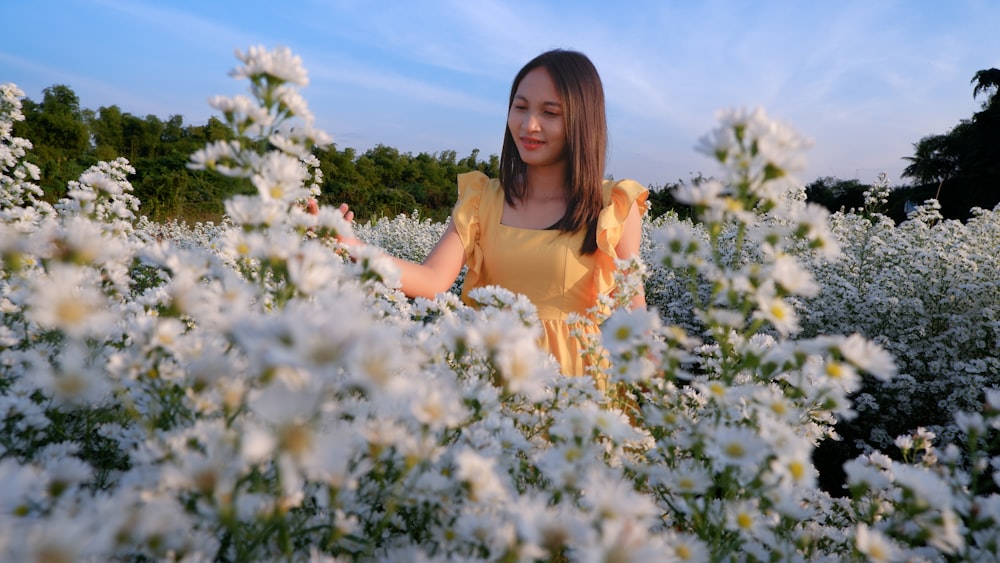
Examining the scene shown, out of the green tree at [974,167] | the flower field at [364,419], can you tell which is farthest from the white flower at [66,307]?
the green tree at [974,167]

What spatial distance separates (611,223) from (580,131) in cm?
46

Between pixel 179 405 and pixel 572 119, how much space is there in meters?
2.25

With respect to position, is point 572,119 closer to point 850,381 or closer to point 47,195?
point 850,381

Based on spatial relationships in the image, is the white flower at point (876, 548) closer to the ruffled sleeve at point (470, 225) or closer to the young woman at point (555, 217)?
the young woman at point (555, 217)

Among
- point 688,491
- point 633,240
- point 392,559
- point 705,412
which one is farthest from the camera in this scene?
point 633,240

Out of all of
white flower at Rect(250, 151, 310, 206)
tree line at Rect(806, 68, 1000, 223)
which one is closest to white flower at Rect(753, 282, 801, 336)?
white flower at Rect(250, 151, 310, 206)

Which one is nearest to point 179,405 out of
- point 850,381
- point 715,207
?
point 715,207

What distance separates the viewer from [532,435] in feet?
4.00

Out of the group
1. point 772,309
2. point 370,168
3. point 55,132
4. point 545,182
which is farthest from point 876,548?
point 55,132

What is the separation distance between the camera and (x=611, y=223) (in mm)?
2736

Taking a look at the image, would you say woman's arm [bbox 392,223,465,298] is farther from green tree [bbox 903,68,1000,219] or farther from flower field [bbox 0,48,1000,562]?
green tree [bbox 903,68,1000,219]

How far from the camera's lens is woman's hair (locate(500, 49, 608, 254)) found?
267 centimetres

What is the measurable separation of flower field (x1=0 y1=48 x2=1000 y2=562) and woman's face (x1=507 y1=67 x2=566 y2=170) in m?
1.53

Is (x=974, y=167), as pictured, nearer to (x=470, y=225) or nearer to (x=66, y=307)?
(x=470, y=225)
